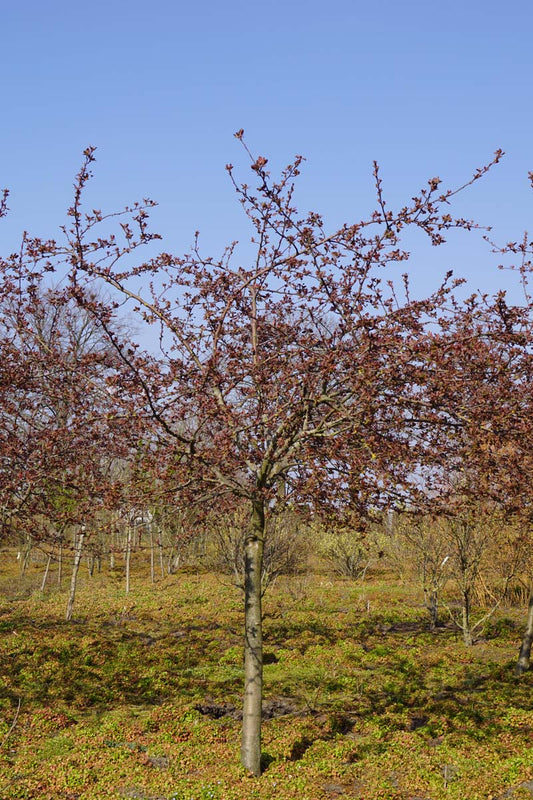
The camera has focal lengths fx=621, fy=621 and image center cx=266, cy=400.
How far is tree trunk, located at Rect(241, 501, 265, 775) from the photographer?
7449 mm

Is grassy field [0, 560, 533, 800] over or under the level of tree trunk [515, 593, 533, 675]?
under

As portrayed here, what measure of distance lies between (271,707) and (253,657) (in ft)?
10.5

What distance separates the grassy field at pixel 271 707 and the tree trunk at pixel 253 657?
0.29m

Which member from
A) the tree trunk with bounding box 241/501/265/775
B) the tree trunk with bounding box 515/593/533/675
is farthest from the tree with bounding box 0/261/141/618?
the tree trunk with bounding box 515/593/533/675

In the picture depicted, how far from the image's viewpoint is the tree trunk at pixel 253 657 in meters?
7.45

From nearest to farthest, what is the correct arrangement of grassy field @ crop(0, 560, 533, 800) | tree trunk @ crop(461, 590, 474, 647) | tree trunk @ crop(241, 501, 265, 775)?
1. grassy field @ crop(0, 560, 533, 800)
2. tree trunk @ crop(241, 501, 265, 775)
3. tree trunk @ crop(461, 590, 474, 647)

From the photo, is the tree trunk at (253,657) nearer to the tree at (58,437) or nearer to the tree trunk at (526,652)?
the tree at (58,437)

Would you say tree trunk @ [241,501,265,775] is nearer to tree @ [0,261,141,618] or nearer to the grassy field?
the grassy field

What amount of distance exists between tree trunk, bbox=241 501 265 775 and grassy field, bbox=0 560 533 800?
29 centimetres

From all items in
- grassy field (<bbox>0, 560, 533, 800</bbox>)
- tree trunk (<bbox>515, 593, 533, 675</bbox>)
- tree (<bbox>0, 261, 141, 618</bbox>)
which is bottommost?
grassy field (<bbox>0, 560, 533, 800</bbox>)

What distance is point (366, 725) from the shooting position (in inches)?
359

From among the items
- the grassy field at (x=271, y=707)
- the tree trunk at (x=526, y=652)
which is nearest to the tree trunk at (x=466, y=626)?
the grassy field at (x=271, y=707)

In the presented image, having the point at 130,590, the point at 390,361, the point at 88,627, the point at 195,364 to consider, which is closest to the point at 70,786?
the point at 195,364

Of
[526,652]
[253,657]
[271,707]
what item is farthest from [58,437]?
[526,652]
